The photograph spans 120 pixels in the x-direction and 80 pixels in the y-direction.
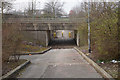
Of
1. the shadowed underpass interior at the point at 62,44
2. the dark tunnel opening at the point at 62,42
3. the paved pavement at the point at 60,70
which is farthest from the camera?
the dark tunnel opening at the point at 62,42

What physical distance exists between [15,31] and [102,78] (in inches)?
247

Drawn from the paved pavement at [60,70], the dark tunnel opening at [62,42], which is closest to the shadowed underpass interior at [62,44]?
the dark tunnel opening at [62,42]

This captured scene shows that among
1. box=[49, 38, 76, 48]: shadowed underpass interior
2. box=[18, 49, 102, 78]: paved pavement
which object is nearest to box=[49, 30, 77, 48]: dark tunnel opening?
box=[49, 38, 76, 48]: shadowed underpass interior

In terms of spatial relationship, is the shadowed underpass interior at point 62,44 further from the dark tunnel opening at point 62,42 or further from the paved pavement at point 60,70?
the paved pavement at point 60,70

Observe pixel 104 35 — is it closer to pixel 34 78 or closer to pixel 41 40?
pixel 34 78

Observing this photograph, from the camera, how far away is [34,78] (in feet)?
24.7

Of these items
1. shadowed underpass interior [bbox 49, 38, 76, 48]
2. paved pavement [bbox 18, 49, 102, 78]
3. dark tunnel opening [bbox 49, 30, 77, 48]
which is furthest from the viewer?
dark tunnel opening [bbox 49, 30, 77, 48]

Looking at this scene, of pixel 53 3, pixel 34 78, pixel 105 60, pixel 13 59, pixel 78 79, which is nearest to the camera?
pixel 78 79

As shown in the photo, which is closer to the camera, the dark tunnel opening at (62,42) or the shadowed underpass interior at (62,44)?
the shadowed underpass interior at (62,44)

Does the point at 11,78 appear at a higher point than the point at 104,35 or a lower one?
lower

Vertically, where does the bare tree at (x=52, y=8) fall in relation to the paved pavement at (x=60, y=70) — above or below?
above

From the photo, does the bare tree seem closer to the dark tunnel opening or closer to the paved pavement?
the dark tunnel opening

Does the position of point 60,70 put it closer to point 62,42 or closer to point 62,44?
point 62,44

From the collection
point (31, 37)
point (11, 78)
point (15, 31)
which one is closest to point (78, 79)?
point (11, 78)
